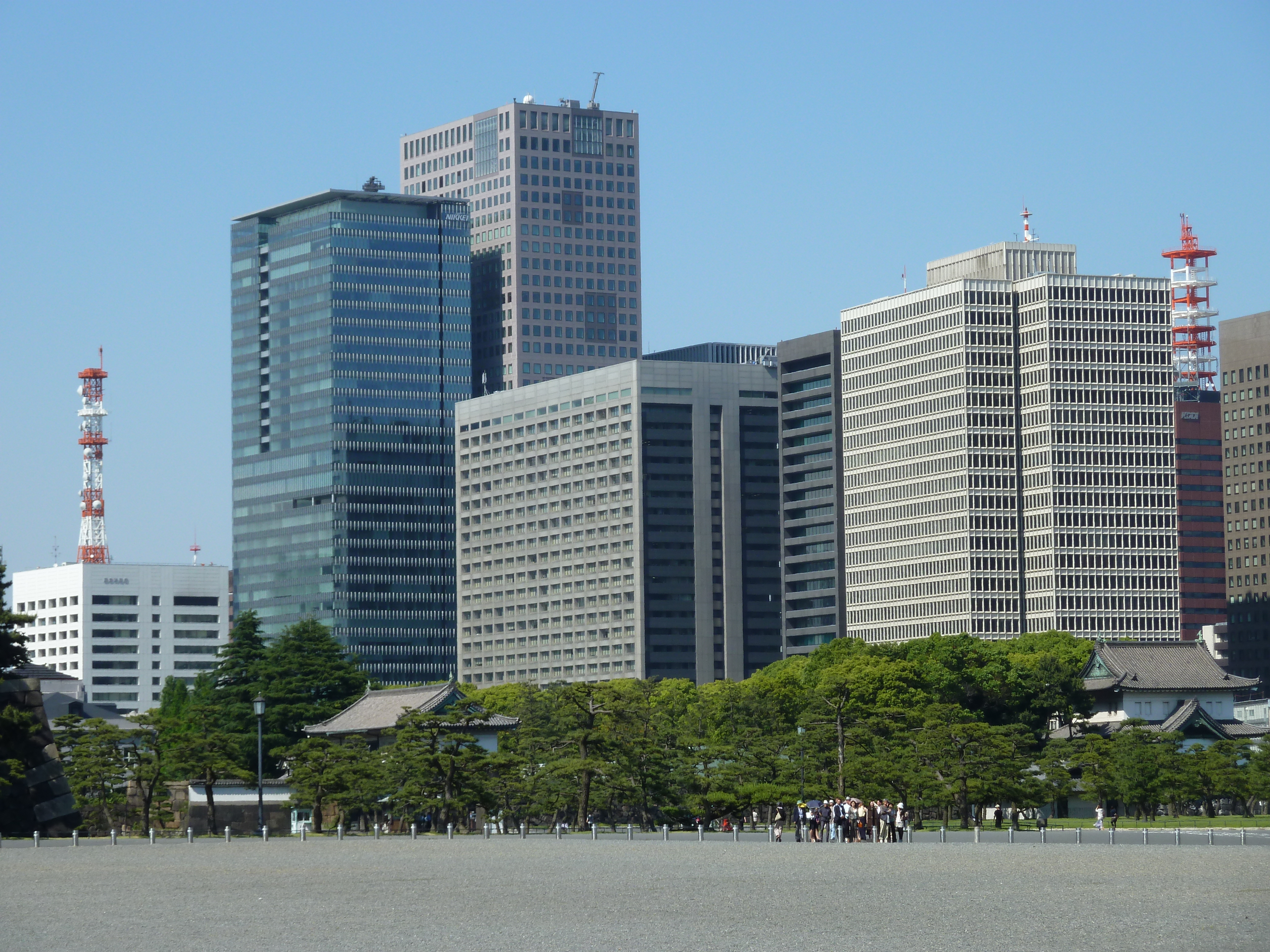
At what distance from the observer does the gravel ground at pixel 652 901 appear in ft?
111

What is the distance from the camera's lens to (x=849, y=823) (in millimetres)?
78938

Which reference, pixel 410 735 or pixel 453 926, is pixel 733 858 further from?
pixel 410 735

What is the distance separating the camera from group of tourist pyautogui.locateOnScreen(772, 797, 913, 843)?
256ft

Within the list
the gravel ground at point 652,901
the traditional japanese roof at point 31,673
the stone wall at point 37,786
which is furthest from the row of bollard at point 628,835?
the gravel ground at point 652,901

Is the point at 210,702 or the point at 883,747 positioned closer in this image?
the point at 883,747

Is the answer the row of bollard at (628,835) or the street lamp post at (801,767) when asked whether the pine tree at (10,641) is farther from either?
the street lamp post at (801,767)

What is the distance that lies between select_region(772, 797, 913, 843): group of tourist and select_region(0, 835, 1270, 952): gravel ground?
1109 centimetres

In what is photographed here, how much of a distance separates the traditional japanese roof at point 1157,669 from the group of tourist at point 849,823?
6438 cm

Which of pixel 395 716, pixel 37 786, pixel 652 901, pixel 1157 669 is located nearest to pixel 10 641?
pixel 37 786

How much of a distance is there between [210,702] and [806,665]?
1979 inches

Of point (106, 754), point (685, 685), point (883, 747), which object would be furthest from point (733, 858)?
point (685, 685)

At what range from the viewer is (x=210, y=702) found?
147 meters

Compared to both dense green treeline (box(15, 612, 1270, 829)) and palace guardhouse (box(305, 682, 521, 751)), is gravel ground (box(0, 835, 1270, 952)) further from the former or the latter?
palace guardhouse (box(305, 682, 521, 751))

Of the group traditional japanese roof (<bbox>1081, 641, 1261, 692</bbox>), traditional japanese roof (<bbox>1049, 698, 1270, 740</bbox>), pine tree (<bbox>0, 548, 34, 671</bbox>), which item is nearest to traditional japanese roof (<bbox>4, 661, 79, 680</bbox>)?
pine tree (<bbox>0, 548, 34, 671</bbox>)
